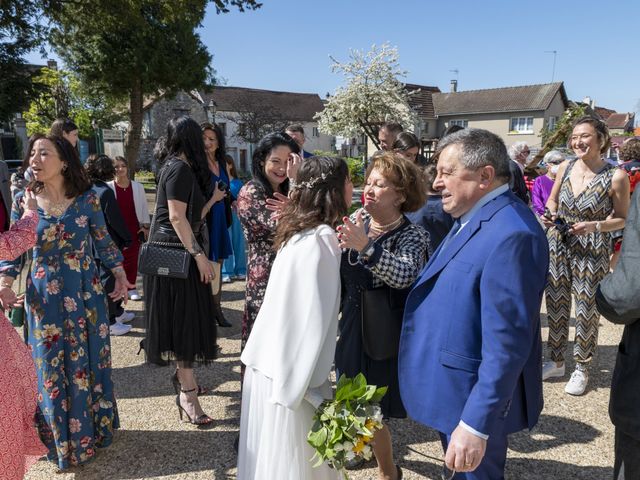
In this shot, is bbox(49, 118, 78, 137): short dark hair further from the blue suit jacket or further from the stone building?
the stone building

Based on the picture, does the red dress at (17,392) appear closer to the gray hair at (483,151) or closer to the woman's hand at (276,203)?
the woman's hand at (276,203)

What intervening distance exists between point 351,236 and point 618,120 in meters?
76.4

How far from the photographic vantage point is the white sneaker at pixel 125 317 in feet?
19.4

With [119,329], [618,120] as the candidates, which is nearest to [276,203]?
[119,329]

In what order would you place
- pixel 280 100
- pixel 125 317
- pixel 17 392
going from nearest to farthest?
pixel 17 392
pixel 125 317
pixel 280 100

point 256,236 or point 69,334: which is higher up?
point 256,236

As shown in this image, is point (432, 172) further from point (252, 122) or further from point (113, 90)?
point (252, 122)

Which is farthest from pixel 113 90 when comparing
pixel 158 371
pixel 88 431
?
pixel 88 431

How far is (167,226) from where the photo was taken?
3406mm

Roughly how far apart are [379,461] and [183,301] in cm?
173

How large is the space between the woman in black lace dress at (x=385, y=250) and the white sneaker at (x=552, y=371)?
2.35m

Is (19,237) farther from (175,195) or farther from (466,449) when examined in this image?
(466,449)

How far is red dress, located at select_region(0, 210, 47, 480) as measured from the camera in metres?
2.47

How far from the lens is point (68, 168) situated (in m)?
3.08
